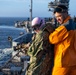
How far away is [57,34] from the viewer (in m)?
5.18

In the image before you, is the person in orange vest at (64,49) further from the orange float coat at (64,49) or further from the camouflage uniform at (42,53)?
the camouflage uniform at (42,53)

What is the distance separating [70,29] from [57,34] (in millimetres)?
235

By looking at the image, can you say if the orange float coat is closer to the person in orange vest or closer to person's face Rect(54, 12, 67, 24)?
the person in orange vest

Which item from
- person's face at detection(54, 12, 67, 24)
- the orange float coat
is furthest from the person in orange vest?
person's face at detection(54, 12, 67, 24)

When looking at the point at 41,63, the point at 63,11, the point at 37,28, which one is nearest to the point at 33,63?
the point at 41,63

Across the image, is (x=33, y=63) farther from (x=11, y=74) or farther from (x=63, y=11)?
(x=11, y=74)

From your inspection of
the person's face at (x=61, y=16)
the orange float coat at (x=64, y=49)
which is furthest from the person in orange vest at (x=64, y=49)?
the person's face at (x=61, y=16)

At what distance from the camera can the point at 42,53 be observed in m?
5.39

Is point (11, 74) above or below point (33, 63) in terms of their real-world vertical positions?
below

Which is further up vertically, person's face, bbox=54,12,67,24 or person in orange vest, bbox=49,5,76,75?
person's face, bbox=54,12,67,24

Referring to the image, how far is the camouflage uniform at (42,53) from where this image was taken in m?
5.35

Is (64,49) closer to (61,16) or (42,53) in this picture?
(42,53)

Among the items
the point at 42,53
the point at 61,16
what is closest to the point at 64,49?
the point at 42,53

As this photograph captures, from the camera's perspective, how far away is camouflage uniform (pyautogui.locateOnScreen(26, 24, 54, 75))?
211 inches
